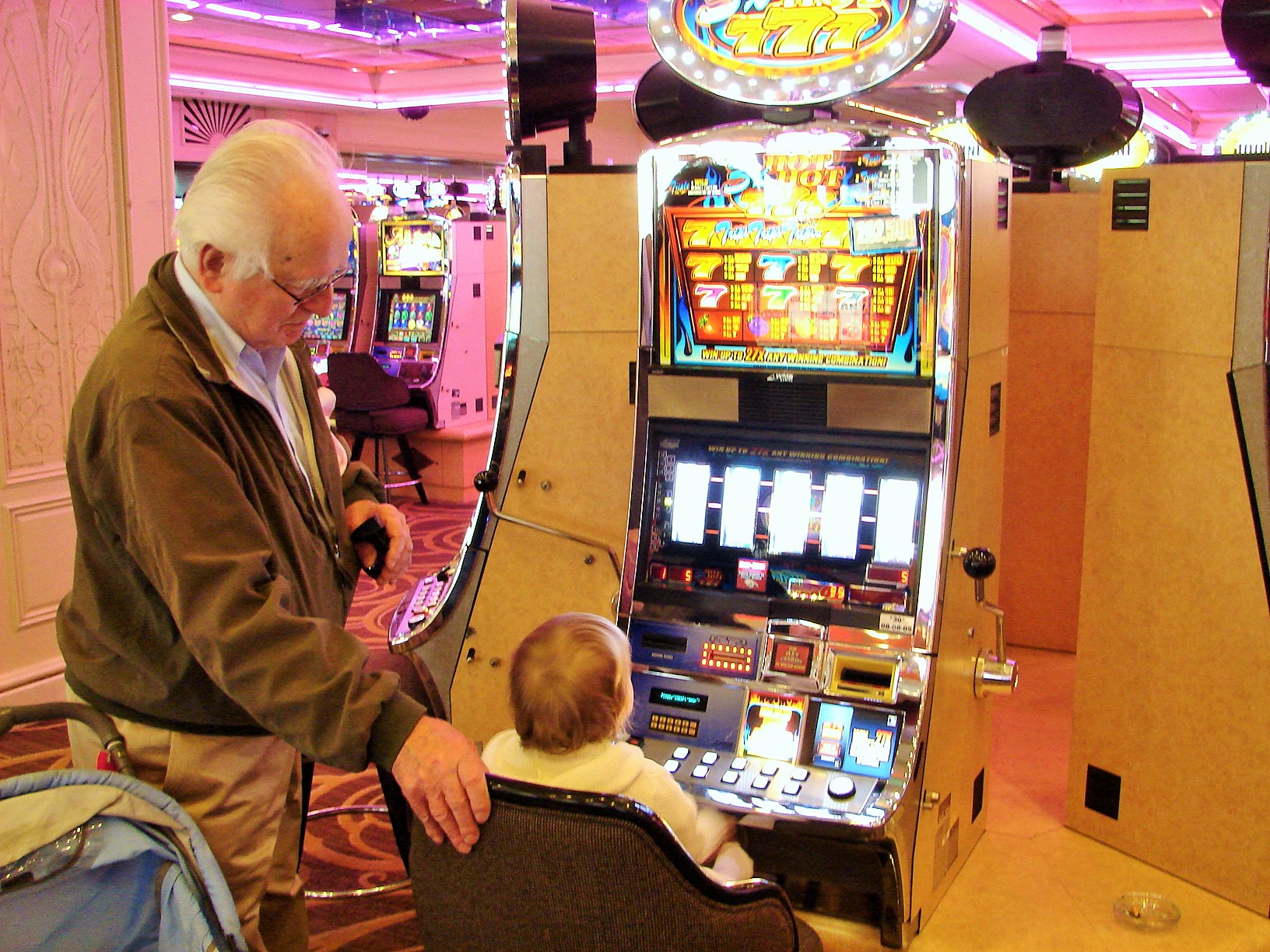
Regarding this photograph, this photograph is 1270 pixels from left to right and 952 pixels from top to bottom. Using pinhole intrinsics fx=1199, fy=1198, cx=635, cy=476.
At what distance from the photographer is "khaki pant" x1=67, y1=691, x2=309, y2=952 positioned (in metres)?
1.63

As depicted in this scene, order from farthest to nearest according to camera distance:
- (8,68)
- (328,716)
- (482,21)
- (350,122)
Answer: (350,122) < (482,21) < (8,68) < (328,716)

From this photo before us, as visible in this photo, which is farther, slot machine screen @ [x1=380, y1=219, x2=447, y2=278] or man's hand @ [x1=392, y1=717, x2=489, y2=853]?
slot machine screen @ [x1=380, y1=219, x2=447, y2=278]

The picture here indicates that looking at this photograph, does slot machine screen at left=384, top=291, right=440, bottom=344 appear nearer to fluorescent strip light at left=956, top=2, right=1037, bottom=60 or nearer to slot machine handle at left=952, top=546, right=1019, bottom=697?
fluorescent strip light at left=956, top=2, right=1037, bottom=60

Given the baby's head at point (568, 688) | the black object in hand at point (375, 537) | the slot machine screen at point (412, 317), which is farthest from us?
the slot machine screen at point (412, 317)

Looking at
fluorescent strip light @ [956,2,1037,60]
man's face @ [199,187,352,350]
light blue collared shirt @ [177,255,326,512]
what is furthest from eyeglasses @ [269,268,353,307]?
fluorescent strip light @ [956,2,1037,60]

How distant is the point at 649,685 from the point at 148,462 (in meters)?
1.34

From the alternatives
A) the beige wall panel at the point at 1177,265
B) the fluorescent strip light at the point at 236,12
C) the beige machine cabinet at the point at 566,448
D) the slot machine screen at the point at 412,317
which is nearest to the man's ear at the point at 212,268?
the beige machine cabinet at the point at 566,448

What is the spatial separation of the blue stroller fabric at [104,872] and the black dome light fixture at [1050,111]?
11.6 ft

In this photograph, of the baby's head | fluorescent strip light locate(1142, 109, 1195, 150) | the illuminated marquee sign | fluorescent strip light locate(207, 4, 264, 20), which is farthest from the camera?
fluorescent strip light locate(1142, 109, 1195, 150)

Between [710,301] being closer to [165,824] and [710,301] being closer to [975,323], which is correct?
[975,323]

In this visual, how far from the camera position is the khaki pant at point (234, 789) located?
1.63 m

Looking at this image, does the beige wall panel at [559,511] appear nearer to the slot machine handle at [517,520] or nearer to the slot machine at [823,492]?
the slot machine handle at [517,520]

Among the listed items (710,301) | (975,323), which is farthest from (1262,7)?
(710,301)

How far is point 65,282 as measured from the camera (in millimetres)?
4141
